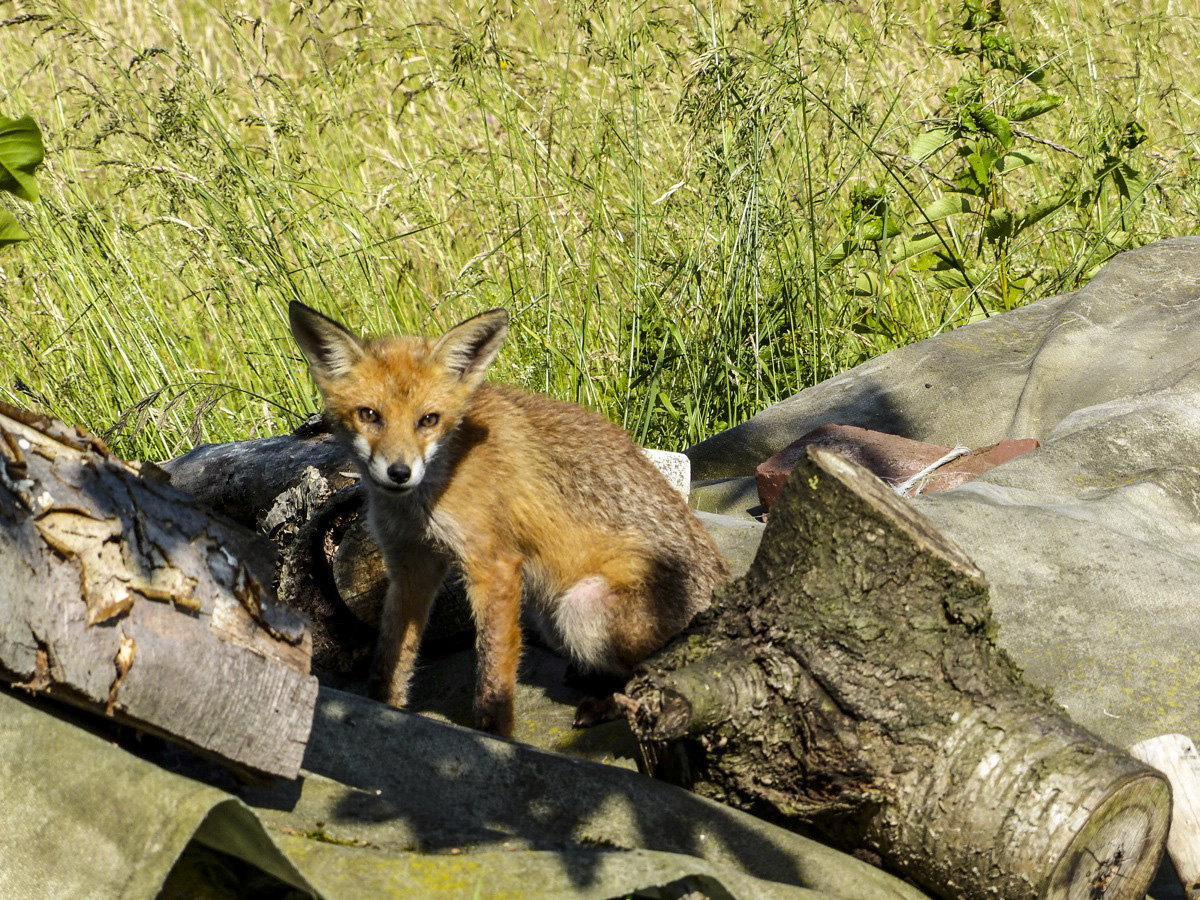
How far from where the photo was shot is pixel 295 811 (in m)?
2.37

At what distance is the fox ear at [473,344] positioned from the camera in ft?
12.0

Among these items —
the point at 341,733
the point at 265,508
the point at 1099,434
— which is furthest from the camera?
the point at 1099,434

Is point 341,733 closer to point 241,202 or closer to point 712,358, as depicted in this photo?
point 712,358

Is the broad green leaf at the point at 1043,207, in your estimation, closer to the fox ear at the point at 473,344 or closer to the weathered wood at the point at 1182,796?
the fox ear at the point at 473,344

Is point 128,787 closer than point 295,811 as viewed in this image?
Yes

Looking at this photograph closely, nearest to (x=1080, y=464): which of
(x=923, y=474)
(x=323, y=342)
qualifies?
(x=923, y=474)

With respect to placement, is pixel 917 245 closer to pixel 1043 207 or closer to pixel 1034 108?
pixel 1043 207

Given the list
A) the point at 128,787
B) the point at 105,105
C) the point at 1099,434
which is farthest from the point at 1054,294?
the point at 128,787

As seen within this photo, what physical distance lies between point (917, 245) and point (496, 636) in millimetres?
3199

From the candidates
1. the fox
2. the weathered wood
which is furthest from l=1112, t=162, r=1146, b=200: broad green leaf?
the weathered wood

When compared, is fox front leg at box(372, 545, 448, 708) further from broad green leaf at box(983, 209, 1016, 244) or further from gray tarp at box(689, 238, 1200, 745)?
broad green leaf at box(983, 209, 1016, 244)

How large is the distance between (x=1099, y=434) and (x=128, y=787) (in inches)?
148

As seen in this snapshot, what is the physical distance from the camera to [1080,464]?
435cm

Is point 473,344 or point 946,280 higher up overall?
point 473,344
